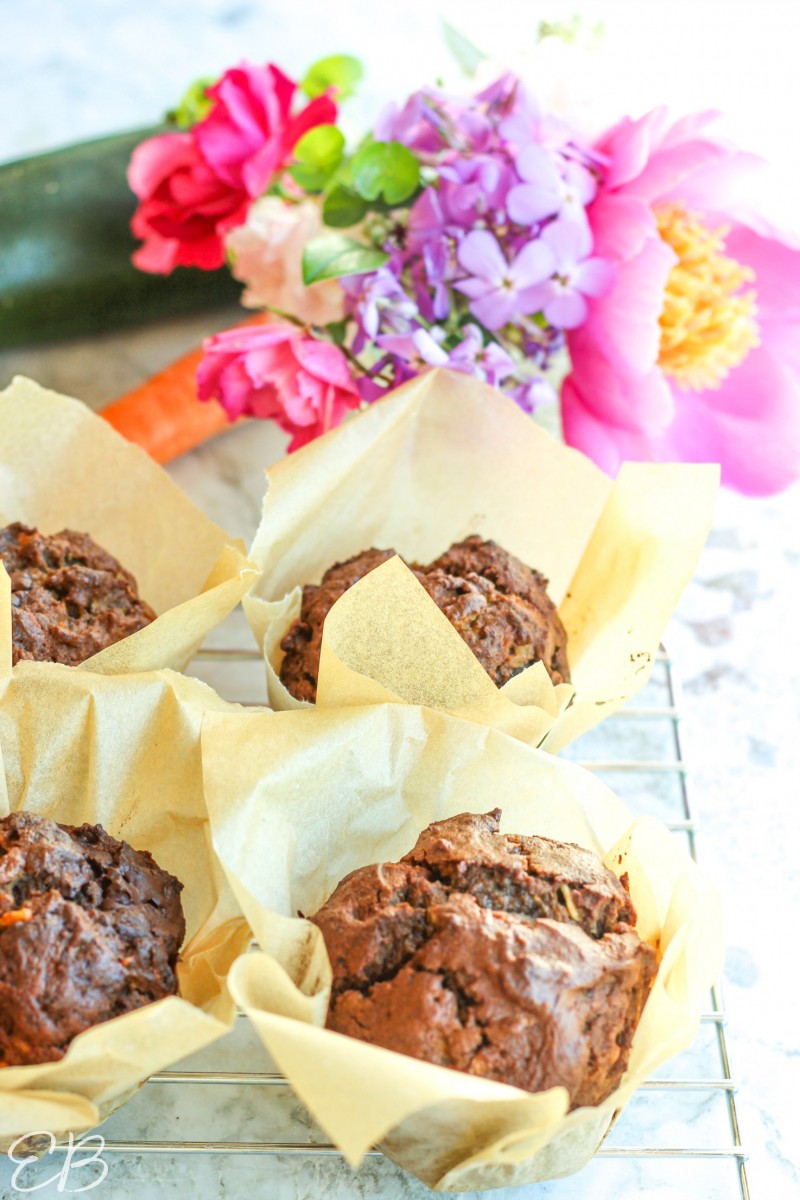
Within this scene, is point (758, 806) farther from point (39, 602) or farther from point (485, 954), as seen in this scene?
point (39, 602)

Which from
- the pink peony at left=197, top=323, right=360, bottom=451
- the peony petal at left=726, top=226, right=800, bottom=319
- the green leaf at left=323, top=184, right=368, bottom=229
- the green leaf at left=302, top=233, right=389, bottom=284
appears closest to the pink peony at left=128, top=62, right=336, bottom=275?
the green leaf at left=323, top=184, right=368, bottom=229

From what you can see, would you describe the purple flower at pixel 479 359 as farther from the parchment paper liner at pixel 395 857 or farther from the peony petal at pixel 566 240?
the parchment paper liner at pixel 395 857

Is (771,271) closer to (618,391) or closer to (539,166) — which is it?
(618,391)

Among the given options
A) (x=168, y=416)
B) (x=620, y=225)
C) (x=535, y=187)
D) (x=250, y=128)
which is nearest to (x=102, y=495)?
(x=168, y=416)

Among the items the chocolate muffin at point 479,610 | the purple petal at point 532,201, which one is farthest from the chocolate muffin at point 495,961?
the purple petal at point 532,201

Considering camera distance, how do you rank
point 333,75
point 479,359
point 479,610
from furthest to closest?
point 333,75 < point 479,359 < point 479,610

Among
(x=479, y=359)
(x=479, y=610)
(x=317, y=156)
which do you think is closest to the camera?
(x=479, y=610)

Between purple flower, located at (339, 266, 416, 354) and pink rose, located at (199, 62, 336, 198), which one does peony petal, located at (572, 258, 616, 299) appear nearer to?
purple flower, located at (339, 266, 416, 354)
